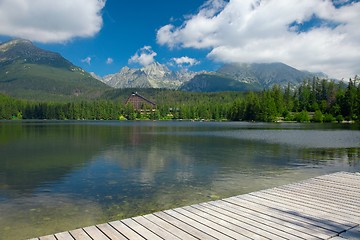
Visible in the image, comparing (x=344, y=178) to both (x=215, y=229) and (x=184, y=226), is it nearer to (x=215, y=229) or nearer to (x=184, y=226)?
(x=215, y=229)

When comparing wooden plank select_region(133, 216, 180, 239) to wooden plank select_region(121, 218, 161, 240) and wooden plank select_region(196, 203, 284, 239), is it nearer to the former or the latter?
wooden plank select_region(121, 218, 161, 240)

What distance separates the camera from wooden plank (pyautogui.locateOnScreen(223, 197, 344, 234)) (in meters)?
11.7

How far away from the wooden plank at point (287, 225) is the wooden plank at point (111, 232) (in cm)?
559

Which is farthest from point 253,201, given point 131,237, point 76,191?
point 76,191

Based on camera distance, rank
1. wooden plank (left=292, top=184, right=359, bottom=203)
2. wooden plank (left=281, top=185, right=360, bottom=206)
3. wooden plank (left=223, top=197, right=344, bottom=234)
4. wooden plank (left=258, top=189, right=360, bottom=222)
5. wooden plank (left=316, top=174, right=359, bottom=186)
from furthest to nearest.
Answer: wooden plank (left=316, top=174, right=359, bottom=186), wooden plank (left=292, top=184, right=359, bottom=203), wooden plank (left=281, top=185, right=360, bottom=206), wooden plank (left=258, top=189, right=360, bottom=222), wooden plank (left=223, top=197, right=344, bottom=234)

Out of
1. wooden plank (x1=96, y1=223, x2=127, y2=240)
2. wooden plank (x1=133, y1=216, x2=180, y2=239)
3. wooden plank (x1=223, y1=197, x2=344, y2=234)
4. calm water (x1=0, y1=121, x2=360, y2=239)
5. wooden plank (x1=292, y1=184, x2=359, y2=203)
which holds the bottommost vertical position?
calm water (x1=0, y1=121, x2=360, y2=239)

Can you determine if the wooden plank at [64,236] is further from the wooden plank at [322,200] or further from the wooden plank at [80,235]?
the wooden plank at [322,200]

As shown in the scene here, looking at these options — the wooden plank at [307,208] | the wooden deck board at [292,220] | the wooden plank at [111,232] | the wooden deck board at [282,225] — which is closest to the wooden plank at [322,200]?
the wooden plank at [307,208]

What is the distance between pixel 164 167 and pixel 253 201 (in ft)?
70.3

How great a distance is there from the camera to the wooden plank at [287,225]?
432 inches

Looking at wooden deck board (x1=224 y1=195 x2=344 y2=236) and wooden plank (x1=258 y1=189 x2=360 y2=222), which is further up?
wooden deck board (x1=224 y1=195 x2=344 y2=236)

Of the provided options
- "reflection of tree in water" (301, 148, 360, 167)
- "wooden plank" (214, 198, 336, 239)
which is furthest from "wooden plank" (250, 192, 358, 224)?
"reflection of tree in water" (301, 148, 360, 167)

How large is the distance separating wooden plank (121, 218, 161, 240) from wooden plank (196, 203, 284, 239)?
10.9 ft

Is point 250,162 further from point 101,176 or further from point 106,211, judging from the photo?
point 106,211
